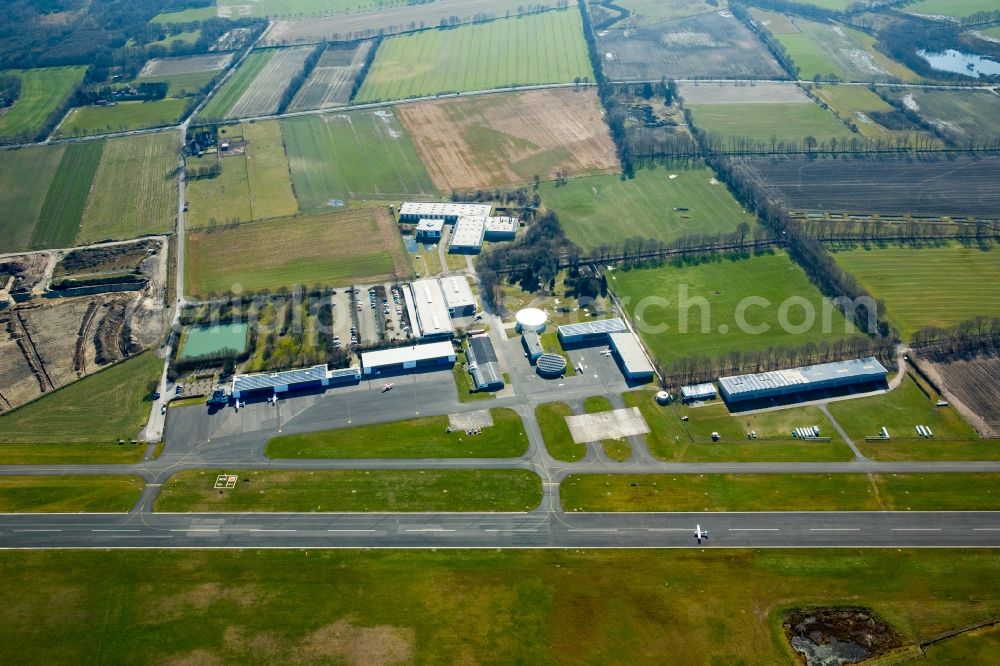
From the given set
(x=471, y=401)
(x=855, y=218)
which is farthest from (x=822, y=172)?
(x=471, y=401)

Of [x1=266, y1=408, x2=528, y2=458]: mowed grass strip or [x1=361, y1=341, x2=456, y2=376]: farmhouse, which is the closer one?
[x1=266, y1=408, x2=528, y2=458]: mowed grass strip

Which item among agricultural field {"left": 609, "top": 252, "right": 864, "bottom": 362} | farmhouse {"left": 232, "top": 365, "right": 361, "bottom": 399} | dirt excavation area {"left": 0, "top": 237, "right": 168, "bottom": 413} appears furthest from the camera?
agricultural field {"left": 609, "top": 252, "right": 864, "bottom": 362}

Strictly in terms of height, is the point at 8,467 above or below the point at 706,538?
above

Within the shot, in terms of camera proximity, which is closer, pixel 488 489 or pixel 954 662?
pixel 954 662

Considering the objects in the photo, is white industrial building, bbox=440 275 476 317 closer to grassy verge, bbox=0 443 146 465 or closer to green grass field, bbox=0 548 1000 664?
green grass field, bbox=0 548 1000 664

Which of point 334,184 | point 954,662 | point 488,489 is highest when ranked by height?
point 334,184

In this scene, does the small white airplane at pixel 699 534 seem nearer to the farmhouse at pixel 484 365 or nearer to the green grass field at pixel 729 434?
the green grass field at pixel 729 434

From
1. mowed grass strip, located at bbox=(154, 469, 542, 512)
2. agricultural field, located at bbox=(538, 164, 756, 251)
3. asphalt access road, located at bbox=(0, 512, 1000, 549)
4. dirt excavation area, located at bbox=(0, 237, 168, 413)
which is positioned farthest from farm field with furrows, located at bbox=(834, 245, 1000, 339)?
dirt excavation area, located at bbox=(0, 237, 168, 413)

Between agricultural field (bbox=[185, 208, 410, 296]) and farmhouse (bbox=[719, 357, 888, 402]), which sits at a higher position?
agricultural field (bbox=[185, 208, 410, 296])

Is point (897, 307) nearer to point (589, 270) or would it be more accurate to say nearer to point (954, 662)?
point (589, 270)
